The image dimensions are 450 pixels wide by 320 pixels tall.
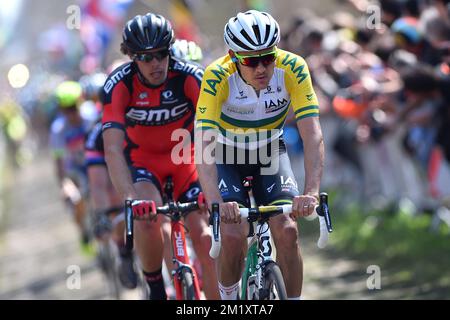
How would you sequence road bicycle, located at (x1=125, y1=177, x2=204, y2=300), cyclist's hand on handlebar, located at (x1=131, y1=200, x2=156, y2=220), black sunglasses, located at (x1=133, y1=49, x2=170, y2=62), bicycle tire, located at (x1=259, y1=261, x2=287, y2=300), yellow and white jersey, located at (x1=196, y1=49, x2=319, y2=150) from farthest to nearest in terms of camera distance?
black sunglasses, located at (x1=133, y1=49, x2=170, y2=62) < road bicycle, located at (x1=125, y1=177, x2=204, y2=300) < cyclist's hand on handlebar, located at (x1=131, y1=200, x2=156, y2=220) < yellow and white jersey, located at (x1=196, y1=49, x2=319, y2=150) < bicycle tire, located at (x1=259, y1=261, x2=287, y2=300)

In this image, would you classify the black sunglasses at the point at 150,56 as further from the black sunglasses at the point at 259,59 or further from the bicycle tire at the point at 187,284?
the bicycle tire at the point at 187,284

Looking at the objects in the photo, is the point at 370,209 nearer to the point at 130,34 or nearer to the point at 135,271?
the point at 135,271

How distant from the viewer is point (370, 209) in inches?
502

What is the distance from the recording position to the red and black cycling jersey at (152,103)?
7.28 meters

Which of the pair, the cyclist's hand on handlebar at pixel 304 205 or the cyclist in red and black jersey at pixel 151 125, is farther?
the cyclist in red and black jersey at pixel 151 125

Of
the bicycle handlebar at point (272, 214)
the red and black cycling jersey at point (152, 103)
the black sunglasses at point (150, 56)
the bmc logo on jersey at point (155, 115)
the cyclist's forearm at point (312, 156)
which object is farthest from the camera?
the bmc logo on jersey at point (155, 115)

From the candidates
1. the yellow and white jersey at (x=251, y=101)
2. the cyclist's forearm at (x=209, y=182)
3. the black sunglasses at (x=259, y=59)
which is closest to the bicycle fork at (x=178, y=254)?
the yellow and white jersey at (x=251, y=101)

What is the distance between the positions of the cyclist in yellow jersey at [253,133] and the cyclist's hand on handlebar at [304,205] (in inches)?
1.1

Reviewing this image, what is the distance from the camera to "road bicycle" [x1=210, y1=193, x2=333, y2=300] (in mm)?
5785

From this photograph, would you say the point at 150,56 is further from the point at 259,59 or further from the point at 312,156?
the point at 312,156

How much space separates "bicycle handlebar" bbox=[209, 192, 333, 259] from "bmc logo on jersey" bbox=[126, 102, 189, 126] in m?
1.75

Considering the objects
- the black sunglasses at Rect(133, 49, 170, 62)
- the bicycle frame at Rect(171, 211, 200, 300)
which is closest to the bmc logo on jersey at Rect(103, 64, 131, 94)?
the black sunglasses at Rect(133, 49, 170, 62)

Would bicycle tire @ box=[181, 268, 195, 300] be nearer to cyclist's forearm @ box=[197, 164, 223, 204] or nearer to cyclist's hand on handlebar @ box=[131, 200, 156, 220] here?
cyclist's hand on handlebar @ box=[131, 200, 156, 220]

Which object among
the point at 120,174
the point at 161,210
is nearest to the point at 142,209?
the point at 161,210
